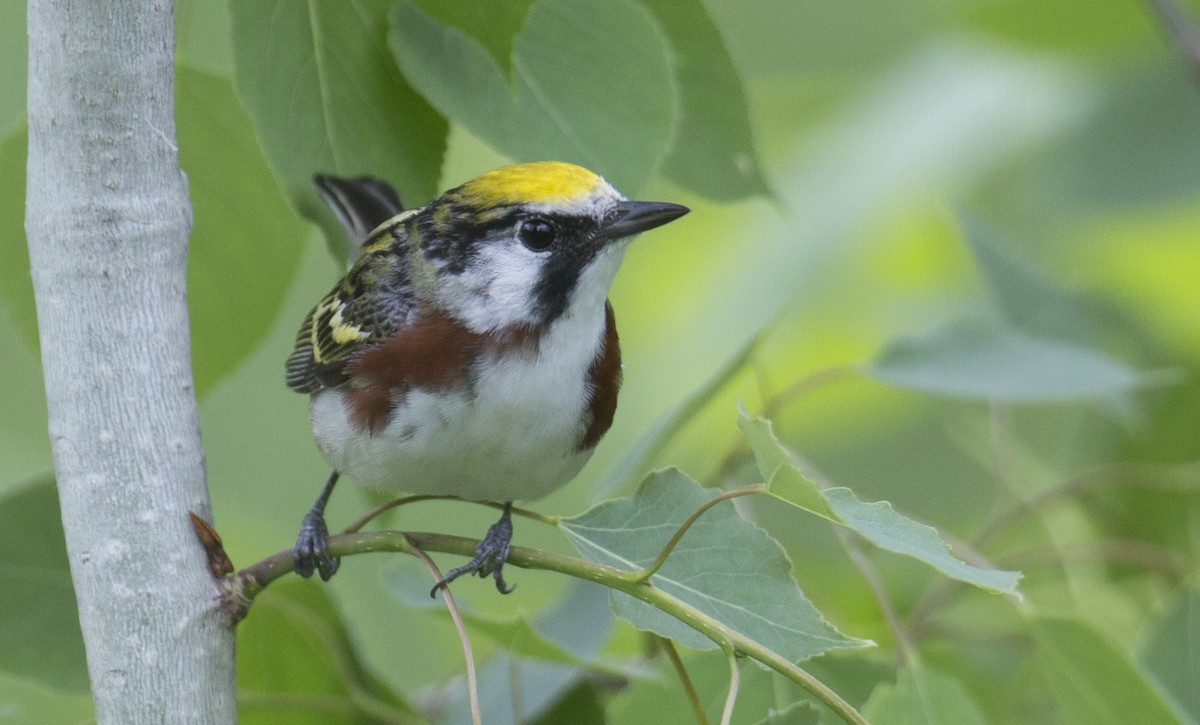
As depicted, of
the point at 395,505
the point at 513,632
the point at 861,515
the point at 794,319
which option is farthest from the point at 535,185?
the point at 794,319

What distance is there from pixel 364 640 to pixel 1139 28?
2.71m

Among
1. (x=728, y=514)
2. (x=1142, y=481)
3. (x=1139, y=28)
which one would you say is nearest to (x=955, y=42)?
(x=1139, y=28)

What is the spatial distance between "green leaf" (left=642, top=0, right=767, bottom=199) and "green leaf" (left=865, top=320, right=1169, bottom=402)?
384 millimetres

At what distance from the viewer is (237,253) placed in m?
1.80

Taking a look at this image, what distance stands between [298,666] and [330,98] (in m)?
0.78

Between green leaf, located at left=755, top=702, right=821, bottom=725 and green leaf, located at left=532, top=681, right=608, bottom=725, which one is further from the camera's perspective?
green leaf, located at left=532, top=681, right=608, bottom=725

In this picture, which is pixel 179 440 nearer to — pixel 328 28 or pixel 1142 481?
pixel 328 28

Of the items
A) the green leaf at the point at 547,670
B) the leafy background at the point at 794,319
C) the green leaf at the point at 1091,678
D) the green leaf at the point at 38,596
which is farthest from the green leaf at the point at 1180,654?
the green leaf at the point at 38,596

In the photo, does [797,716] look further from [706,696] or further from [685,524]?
[706,696]

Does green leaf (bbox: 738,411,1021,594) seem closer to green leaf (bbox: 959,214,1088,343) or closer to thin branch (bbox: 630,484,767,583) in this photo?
thin branch (bbox: 630,484,767,583)

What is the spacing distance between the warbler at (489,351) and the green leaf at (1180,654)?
862mm

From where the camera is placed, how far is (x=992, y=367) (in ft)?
6.73

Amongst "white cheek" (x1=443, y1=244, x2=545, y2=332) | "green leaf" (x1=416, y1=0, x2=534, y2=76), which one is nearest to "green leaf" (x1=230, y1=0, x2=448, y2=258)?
"green leaf" (x1=416, y1=0, x2=534, y2=76)

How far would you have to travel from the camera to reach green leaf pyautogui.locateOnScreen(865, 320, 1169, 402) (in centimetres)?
196
